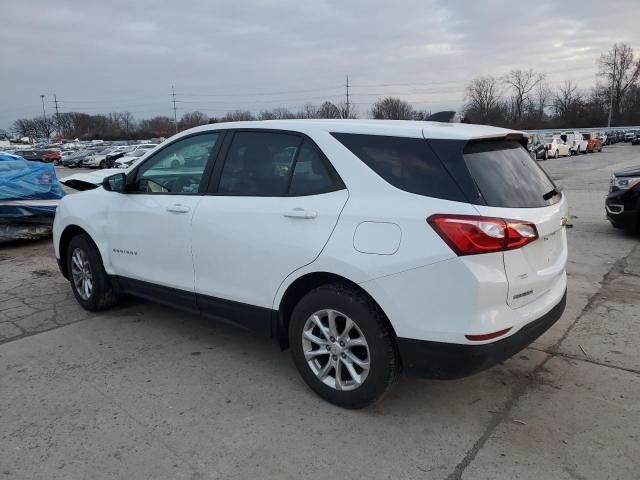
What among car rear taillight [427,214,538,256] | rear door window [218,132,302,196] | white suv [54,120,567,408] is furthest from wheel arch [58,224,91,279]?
car rear taillight [427,214,538,256]

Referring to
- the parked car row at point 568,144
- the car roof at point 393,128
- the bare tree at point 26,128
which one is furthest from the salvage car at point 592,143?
the bare tree at point 26,128

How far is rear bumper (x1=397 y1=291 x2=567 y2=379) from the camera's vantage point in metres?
2.66

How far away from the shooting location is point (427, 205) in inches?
107

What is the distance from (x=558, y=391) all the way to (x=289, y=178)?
224 centimetres

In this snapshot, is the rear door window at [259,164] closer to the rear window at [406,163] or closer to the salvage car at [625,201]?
the rear window at [406,163]

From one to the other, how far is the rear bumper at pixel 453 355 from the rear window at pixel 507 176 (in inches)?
28.3

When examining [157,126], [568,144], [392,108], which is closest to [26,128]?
[157,126]

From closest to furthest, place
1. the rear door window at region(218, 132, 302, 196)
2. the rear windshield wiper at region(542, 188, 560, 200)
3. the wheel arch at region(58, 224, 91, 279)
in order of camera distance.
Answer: the rear windshield wiper at region(542, 188, 560, 200), the rear door window at region(218, 132, 302, 196), the wheel arch at region(58, 224, 91, 279)

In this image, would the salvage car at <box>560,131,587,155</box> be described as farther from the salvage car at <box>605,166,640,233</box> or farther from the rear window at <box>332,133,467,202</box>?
the rear window at <box>332,133,467,202</box>

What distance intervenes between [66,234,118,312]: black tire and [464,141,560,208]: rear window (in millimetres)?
3484

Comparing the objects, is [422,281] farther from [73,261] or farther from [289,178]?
[73,261]

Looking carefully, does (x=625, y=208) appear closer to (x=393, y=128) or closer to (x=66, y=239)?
(x=393, y=128)

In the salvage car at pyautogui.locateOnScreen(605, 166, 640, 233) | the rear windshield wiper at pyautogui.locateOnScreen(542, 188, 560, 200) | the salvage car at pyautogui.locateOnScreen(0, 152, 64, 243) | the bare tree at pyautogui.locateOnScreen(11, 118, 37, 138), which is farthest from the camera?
the bare tree at pyautogui.locateOnScreen(11, 118, 37, 138)

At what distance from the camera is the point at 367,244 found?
283cm
